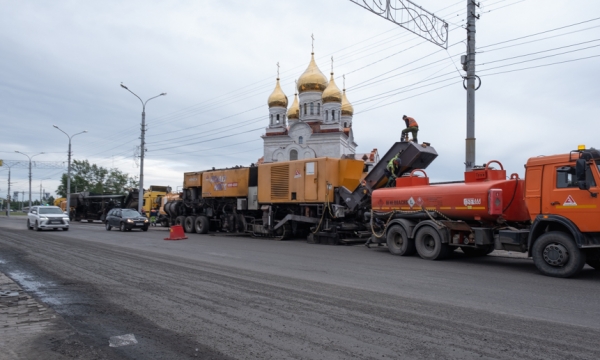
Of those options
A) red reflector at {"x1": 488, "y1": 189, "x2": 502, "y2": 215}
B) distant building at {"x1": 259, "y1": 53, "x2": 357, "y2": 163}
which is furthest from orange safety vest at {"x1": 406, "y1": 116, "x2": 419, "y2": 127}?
distant building at {"x1": 259, "y1": 53, "x2": 357, "y2": 163}

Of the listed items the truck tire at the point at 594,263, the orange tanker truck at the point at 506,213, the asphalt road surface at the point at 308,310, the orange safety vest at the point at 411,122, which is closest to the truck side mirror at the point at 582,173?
the orange tanker truck at the point at 506,213

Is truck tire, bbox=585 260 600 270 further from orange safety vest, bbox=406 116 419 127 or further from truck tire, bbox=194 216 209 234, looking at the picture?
truck tire, bbox=194 216 209 234

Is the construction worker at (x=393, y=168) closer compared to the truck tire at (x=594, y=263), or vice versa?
the truck tire at (x=594, y=263)

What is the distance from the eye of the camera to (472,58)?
614 inches

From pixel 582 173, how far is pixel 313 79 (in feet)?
162

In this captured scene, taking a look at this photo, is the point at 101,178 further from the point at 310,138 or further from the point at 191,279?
the point at 191,279

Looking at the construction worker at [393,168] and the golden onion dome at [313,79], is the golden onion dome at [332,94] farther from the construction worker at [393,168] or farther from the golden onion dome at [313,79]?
the construction worker at [393,168]

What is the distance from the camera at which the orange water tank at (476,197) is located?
433 inches

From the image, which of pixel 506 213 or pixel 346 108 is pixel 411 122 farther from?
pixel 346 108

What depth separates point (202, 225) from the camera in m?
24.9

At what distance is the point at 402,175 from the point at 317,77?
43102 millimetres

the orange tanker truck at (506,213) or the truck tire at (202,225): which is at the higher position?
the orange tanker truck at (506,213)

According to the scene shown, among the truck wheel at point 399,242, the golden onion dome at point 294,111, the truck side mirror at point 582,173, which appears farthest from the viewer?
the golden onion dome at point 294,111

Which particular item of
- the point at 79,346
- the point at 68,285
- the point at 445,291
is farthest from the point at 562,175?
the point at 68,285
